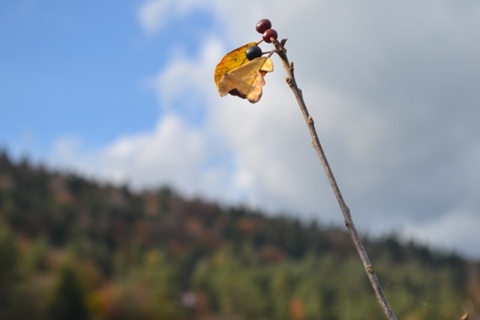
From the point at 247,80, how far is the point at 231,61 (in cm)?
9

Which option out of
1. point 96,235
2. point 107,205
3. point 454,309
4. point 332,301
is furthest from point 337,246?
point 454,309

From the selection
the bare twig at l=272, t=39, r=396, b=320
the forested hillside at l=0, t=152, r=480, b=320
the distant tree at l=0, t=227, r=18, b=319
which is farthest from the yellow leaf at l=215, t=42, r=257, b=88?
the distant tree at l=0, t=227, r=18, b=319

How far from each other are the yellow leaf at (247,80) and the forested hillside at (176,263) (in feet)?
89.9

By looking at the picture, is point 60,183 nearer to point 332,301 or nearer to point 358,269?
point 358,269

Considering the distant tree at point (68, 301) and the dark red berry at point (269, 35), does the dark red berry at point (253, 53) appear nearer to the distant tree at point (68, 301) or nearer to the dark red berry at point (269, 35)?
the dark red berry at point (269, 35)

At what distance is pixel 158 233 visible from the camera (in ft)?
427

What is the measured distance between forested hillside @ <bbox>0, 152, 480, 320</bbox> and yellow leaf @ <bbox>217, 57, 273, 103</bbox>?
27.4m

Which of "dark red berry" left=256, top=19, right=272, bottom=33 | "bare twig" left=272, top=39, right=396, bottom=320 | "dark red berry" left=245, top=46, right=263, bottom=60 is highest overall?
"dark red berry" left=256, top=19, right=272, bottom=33

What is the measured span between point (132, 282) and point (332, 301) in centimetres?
2055

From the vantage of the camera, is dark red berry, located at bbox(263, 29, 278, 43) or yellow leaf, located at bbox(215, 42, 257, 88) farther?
yellow leaf, located at bbox(215, 42, 257, 88)

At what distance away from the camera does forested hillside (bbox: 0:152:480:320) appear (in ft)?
198

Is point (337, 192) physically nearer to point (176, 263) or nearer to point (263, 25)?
point (263, 25)

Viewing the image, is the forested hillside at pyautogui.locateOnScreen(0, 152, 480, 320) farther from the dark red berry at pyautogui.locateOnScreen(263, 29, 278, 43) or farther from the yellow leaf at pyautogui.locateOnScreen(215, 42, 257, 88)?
the dark red berry at pyautogui.locateOnScreen(263, 29, 278, 43)

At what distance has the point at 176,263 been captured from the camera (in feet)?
312
